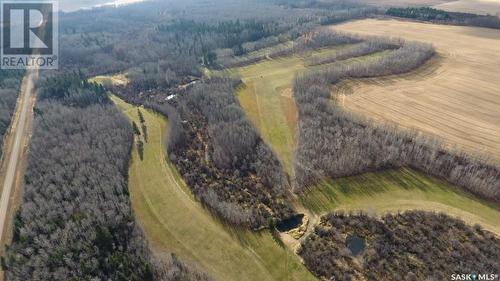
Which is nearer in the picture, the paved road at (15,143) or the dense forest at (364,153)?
the dense forest at (364,153)

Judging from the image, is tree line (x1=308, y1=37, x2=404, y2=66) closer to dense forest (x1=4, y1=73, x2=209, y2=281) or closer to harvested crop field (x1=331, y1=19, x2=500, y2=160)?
harvested crop field (x1=331, y1=19, x2=500, y2=160)

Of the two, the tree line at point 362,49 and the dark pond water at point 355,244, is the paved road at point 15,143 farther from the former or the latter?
the tree line at point 362,49

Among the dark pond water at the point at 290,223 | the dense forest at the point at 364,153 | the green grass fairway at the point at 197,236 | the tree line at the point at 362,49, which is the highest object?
the tree line at the point at 362,49

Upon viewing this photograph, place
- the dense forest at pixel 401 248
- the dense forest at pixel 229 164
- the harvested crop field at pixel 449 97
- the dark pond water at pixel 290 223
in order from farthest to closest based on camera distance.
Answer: the harvested crop field at pixel 449 97 < the dense forest at pixel 229 164 < the dark pond water at pixel 290 223 < the dense forest at pixel 401 248

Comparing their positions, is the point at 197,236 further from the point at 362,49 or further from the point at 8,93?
the point at 362,49

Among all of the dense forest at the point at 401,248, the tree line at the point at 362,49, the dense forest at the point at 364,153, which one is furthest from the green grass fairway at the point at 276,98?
the dense forest at the point at 401,248

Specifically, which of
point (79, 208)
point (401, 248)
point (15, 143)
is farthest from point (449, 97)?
point (15, 143)

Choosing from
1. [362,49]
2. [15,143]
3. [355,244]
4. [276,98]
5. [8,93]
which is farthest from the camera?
[362,49]
